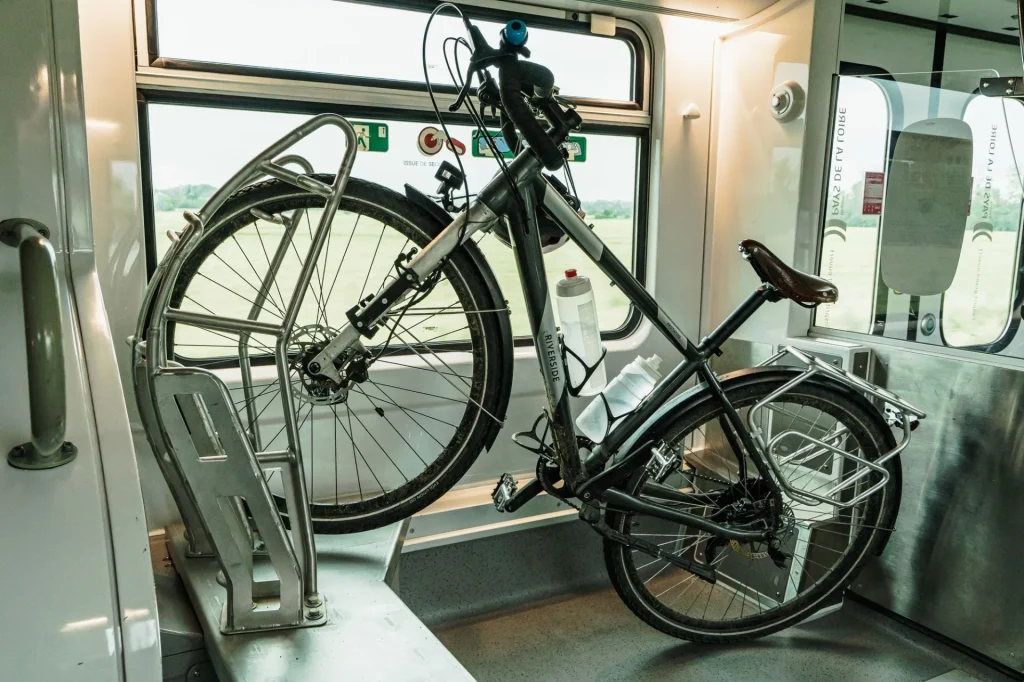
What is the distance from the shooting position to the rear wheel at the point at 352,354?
1998 millimetres

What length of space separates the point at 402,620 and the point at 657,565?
1.61 m

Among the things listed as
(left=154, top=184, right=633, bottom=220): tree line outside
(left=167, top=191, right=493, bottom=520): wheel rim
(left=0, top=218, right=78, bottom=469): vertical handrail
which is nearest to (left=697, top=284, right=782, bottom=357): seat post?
(left=167, top=191, right=493, bottom=520): wheel rim

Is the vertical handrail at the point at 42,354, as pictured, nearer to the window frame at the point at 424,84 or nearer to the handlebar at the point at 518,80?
the handlebar at the point at 518,80

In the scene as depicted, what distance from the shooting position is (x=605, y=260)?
221cm

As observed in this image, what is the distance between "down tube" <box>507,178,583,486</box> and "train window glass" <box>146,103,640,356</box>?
72 centimetres

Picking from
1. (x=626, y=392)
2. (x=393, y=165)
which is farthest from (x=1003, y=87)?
(x=393, y=165)

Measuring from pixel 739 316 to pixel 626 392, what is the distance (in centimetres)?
43

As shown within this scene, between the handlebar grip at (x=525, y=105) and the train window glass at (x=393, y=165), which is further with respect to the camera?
the train window glass at (x=393, y=165)

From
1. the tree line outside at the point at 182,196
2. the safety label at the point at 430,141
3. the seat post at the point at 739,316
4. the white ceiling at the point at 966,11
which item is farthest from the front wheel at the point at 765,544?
the tree line outside at the point at 182,196

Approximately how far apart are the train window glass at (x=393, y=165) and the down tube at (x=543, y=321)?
715 mm

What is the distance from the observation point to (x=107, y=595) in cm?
105

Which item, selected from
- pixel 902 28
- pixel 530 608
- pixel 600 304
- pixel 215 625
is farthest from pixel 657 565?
pixel 902 28

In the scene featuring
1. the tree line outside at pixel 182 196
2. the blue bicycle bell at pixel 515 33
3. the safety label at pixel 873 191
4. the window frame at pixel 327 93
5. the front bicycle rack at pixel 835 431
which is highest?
the blue bicycle bell at pixel 515 33

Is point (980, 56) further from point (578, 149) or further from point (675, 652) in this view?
point (675, 652)
